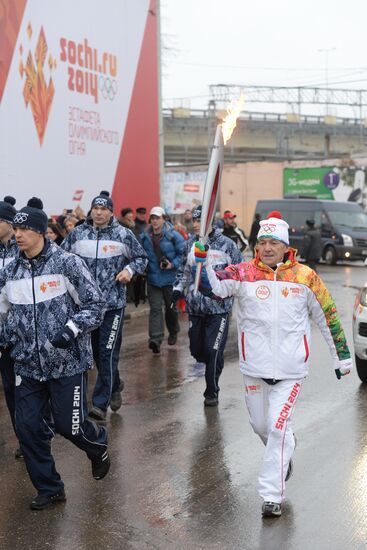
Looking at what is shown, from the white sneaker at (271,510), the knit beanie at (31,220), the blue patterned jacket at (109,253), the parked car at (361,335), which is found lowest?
the white sneaker at (271,510)

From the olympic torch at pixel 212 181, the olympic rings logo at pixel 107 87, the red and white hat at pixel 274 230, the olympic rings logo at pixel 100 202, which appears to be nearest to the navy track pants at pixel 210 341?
the olympic rings logo at pixel 100 202

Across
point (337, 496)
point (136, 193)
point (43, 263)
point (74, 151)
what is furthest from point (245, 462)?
point (136, 193)

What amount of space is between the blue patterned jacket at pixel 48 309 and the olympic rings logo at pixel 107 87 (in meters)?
10.6

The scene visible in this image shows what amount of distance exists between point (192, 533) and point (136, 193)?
1247cm

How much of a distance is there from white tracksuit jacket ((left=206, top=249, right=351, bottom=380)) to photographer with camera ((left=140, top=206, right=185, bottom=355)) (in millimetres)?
5467

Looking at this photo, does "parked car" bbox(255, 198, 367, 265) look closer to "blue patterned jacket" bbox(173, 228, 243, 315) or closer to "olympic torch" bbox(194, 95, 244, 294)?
"blue patterned jacket" bbox(173, 228, 243, 315)

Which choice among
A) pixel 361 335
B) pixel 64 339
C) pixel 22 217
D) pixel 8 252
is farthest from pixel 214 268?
pixel 64 339

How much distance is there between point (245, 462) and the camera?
6.43 m

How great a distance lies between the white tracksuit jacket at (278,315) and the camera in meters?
5.54

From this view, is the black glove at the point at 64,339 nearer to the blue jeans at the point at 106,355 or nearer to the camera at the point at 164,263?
the blue jeans at the point at 106,355

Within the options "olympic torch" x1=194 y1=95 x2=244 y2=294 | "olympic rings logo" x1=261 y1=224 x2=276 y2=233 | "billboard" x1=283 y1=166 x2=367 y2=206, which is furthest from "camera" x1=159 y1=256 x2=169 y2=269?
"billboard" x1=283 y1=166 x2=367 y2=206

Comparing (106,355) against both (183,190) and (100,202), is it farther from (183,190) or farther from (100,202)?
(183,190)

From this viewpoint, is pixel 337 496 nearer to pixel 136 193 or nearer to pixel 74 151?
pixel 74 151

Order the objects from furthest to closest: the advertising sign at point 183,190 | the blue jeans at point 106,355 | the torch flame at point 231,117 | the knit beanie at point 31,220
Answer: the advertising sign at point 183,190 < the blue jeans at point 106,355 < the torch flame at point 231,117 < the knit beanie at point 31,220
